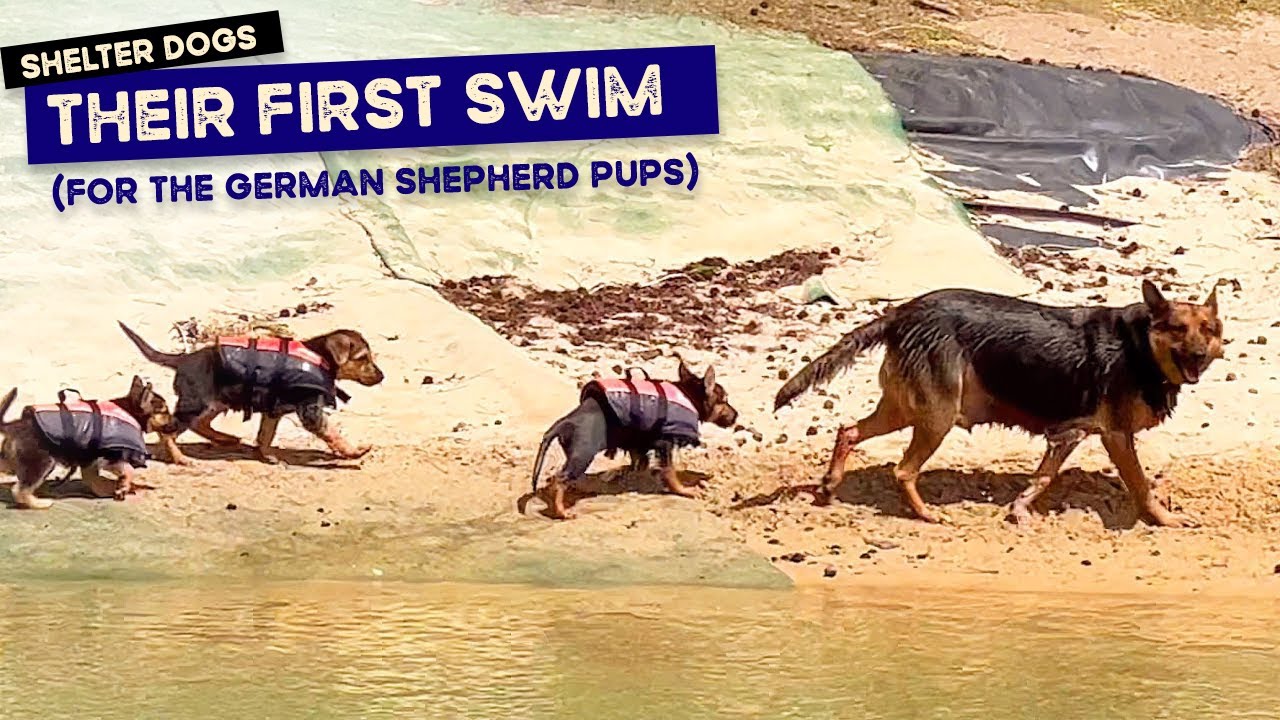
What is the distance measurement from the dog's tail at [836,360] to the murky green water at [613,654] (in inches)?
66.7

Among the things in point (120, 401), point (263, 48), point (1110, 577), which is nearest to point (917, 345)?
point (1110, 577)

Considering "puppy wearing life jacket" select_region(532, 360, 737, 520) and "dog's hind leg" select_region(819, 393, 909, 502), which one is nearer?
"puppy wearing life jacket" select_region(532, 360, 737, 520)

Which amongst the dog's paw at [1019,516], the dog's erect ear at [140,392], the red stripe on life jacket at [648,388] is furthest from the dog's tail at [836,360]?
the dog's erect ear at [140,392]

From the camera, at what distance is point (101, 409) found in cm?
1091

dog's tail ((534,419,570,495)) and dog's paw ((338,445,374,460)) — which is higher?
dog's tail ((534,419,570,495))

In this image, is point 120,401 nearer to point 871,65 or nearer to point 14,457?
point 14,457

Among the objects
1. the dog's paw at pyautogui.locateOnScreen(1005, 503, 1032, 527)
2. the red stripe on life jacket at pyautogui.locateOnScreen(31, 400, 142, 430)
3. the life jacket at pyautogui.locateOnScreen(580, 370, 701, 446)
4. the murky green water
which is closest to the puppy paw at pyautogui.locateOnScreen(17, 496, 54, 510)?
the red stripe on life jacket at pyautogui.locateOnScreen(31, 400, 142, 430)

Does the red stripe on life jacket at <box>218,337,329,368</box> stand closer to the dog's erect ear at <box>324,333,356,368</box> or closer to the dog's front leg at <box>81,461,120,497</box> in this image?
the dog's erect ear at <box>324,333,356,368</box>

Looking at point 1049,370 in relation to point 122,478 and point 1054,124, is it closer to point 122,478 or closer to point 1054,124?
point 122,478

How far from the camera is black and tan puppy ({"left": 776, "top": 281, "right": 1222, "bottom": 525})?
10.6 meters

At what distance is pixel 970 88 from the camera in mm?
16094

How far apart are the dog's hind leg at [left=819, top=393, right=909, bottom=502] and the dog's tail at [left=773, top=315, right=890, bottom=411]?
0.31 metres

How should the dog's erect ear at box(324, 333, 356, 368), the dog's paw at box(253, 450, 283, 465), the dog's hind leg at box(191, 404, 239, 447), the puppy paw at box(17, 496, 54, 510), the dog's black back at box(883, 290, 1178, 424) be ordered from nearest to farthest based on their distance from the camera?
the dog's black back at box(883, 290, 1178, 424) < the puppy paw at box(17, 496, 54, 510) < the dog's hind leg at box(191, 404, 239, 447) < the dog's paw at box(253, 450, 283, 465) < the dog's erect ear at box(324, 333, 356, 368)

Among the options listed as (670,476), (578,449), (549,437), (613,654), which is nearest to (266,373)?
(549,437)
